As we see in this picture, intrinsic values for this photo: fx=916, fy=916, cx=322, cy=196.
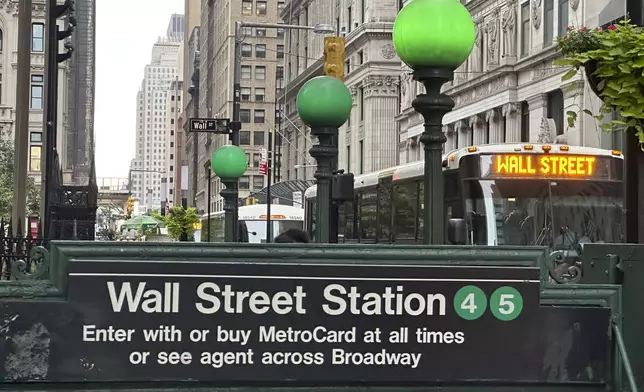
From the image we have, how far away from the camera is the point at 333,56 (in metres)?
14.9

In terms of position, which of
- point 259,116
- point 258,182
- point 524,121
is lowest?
point 524,121

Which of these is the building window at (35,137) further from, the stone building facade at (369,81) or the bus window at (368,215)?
the bus window at (368,215)

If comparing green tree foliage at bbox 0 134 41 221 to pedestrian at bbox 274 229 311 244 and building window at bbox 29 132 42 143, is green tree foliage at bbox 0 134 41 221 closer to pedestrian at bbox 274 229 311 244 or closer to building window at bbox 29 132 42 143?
building window at bbox 29 132 42 143

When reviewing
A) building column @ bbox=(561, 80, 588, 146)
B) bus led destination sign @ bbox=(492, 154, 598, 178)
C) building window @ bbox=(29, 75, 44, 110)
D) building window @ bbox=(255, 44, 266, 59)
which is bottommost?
bus led destination sign @ bbox=(492, 154, 598, 178)

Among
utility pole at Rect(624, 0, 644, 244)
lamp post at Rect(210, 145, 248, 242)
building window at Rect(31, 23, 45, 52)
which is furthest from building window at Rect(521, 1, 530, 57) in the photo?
building window at Rect(31, 23, 45, 52)

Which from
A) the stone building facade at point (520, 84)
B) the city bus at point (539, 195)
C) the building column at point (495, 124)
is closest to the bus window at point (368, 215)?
the city bus at point (539, 195)

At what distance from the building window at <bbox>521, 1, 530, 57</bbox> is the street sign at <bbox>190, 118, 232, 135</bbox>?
67.7 ft

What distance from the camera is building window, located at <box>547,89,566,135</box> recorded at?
37.2 meters

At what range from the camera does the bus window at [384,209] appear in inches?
808

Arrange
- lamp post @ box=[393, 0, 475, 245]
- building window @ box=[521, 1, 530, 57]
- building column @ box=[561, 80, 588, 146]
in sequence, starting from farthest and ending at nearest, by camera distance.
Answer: building window @ box=[521, 1, 530, 57] → building column @ box=[561, 80, 588, 146] → lamp post @ box=[393, 0, 475, 245]

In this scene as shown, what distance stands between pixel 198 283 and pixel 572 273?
2.11 metres

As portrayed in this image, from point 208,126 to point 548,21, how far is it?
20.4 meters

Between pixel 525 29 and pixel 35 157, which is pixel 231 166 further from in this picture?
pixel 35 157

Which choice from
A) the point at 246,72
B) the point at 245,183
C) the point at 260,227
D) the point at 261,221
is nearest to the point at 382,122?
the point at 260,227
